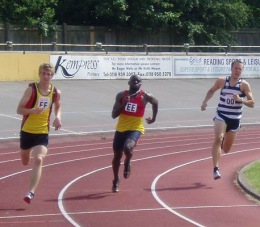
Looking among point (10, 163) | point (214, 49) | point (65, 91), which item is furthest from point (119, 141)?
point (214, 49)

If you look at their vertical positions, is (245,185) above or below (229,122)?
below

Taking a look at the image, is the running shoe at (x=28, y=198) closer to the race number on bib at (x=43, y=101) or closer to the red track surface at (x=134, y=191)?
Answer: the red track surface at (x=134, y=191)

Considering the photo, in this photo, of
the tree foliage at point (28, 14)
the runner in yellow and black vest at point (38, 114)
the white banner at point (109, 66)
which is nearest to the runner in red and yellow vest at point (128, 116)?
the runner in yellow and black vest at point (38, 114)

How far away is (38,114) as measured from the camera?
1170 cm

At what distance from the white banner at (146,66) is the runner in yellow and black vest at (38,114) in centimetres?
2683

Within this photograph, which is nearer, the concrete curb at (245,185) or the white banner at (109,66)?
the concrete curb at (245,185)

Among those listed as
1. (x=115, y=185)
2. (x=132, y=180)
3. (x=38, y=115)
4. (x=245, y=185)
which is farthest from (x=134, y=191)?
(x=38, y=115)

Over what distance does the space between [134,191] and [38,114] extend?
7.89 feet

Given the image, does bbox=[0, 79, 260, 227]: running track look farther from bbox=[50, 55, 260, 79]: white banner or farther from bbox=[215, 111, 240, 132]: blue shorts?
bbox=[50, 55, 260, 79]: white banner

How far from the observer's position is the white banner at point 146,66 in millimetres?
39625

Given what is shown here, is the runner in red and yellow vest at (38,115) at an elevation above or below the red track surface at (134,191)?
above

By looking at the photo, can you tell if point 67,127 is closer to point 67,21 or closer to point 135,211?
point 135,211

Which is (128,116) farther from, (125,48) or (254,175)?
(125,48)

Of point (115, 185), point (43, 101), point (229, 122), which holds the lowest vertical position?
point (115, 185)
